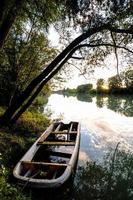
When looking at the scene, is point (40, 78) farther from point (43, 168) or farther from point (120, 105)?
point (120, 105)

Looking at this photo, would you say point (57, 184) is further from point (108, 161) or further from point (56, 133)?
point (56, 133)

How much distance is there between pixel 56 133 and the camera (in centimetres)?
1341

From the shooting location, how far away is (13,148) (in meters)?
10.2

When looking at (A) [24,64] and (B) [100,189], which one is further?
(A) [24,64]

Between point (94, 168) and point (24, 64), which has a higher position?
point (24, 64)

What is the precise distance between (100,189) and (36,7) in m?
6.06

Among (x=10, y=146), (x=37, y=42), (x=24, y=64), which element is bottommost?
(x=10, y=146)

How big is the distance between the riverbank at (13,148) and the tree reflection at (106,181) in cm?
190

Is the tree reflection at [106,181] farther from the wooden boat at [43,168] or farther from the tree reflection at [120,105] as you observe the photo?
the tree reflection at [120,105]

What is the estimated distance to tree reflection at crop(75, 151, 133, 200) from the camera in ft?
24.2

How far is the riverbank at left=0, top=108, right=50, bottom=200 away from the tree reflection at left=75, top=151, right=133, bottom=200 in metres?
1.90

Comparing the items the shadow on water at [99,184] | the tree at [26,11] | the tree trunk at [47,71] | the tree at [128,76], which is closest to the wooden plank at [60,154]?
the shadow on water at [99,184]

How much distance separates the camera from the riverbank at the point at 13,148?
5652mm

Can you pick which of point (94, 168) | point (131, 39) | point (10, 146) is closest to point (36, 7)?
point (131, 39)
